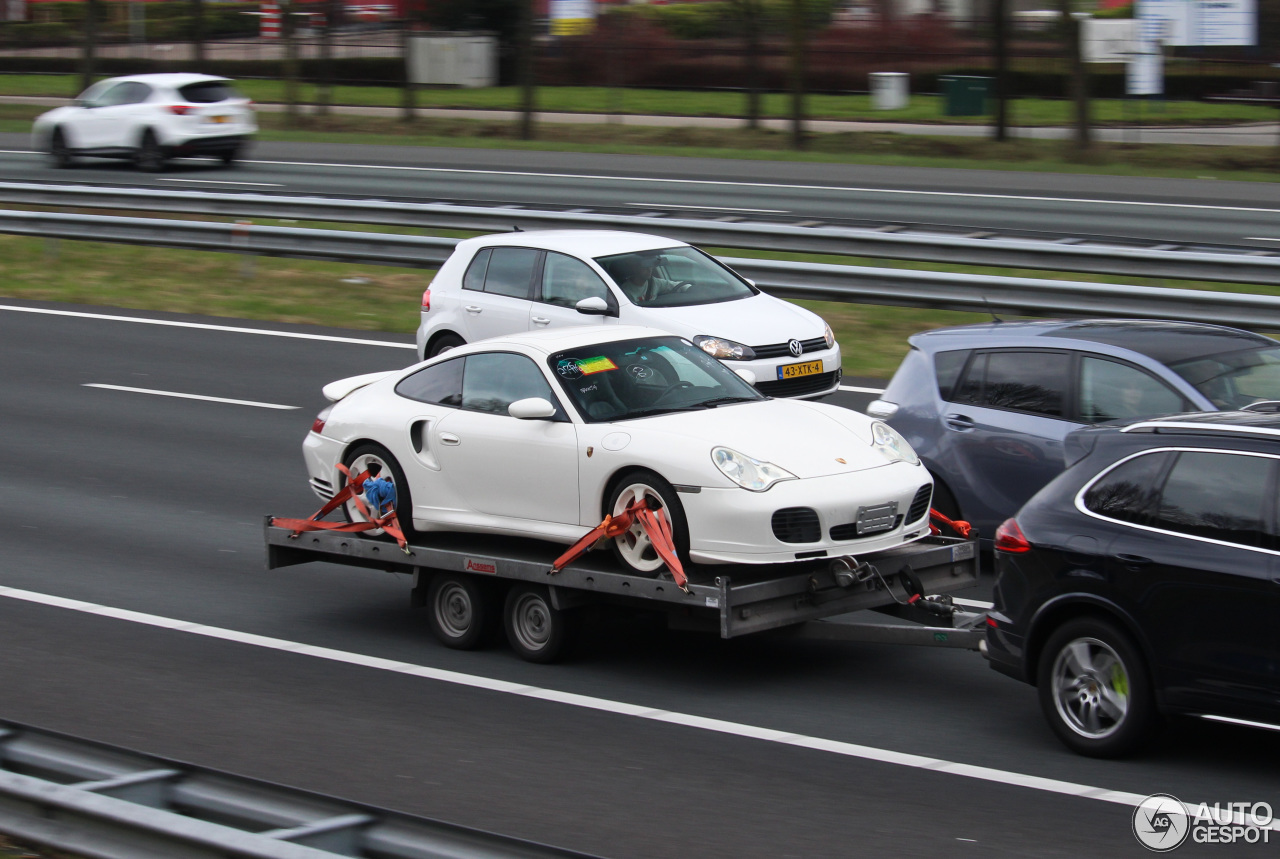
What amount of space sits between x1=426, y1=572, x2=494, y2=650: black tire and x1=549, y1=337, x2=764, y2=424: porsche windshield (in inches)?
46.7

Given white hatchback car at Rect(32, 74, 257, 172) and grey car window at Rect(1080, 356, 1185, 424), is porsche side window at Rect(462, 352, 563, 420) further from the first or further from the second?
white hatchback car at Rect(32, 74, 257, 172)

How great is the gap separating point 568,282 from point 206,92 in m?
19.3

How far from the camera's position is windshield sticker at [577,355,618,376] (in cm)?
895

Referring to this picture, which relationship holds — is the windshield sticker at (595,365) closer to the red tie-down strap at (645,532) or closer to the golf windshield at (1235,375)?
the red tie-down strap at (645,532)

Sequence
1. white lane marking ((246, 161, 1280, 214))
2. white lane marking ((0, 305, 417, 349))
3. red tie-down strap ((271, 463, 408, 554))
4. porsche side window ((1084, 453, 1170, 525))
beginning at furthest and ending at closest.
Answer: white lane marking ((246, 161, 1280, 214))
white lane marking ((0, 305, 417, 349))
red tie-down strap ((271, 463, 408, 554))
porsche side window ((1084, 453, 1170, 525))

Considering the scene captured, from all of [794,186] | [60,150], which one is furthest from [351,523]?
[60,150]

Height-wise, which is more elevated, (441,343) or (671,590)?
(441,343)

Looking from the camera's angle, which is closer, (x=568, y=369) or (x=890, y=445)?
(x=890, y=445)

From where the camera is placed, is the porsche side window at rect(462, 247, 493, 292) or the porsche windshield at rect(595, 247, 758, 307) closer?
the porsche windshield at rect(595, 247, 758, 307)

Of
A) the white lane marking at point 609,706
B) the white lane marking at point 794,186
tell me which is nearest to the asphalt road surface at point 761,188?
the white lane marking at point 794,186

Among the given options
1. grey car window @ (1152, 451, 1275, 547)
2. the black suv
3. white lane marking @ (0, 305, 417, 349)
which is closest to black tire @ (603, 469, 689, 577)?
the black suv

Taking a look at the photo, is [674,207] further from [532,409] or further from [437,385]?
[532,409]

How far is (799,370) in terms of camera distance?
44.9 feet

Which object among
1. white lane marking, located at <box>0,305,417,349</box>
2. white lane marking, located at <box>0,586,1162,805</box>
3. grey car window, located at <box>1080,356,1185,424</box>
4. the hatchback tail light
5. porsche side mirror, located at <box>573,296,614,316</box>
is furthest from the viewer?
white lane marking, located at <box>0,305,417,349</box>
